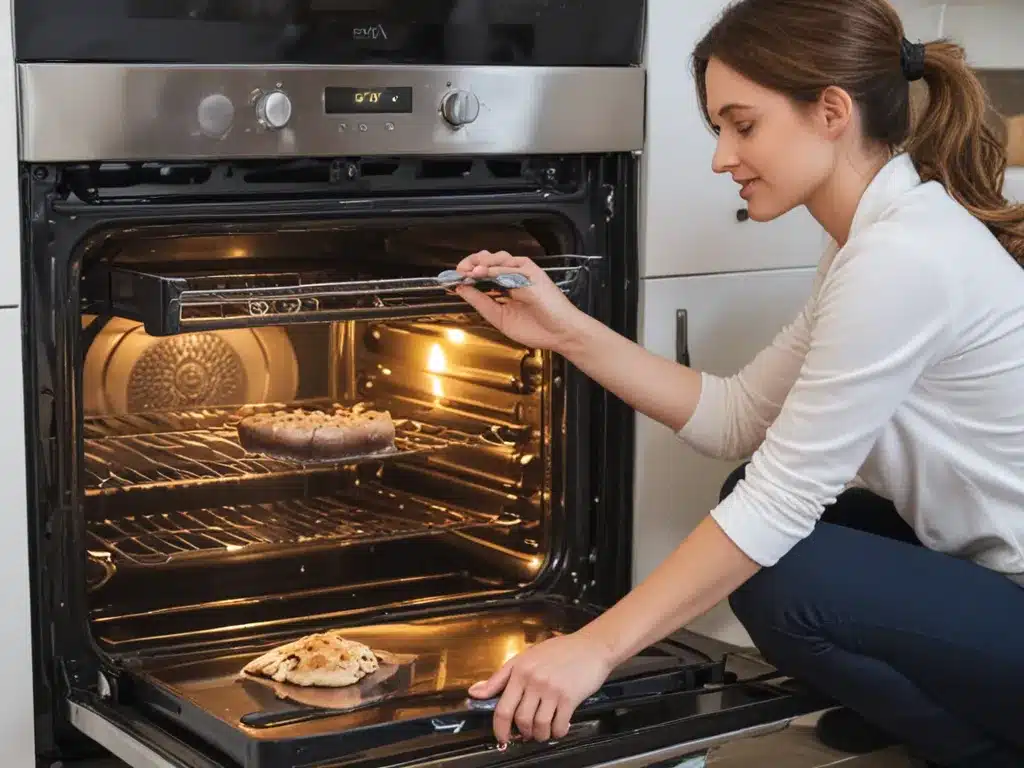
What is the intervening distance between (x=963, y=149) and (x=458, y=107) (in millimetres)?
561

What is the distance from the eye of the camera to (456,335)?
2.07 m

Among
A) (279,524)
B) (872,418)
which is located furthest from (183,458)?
(872,418)

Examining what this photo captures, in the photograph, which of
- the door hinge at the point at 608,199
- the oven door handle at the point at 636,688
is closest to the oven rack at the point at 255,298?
the door hinge at the point at 608,199

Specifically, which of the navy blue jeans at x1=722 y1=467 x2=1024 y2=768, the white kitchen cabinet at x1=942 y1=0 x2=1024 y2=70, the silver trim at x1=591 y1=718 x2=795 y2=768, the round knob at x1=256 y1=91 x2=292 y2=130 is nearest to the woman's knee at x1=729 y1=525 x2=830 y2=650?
the navy blue jeans at x1=722 y1=467 x2=1024 y2=768

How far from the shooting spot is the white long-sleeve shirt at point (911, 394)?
1.53 metres

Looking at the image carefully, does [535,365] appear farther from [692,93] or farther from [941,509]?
[941,509]

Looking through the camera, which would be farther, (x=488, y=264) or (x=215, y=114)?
(x=488, y=264)

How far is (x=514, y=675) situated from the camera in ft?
4.88

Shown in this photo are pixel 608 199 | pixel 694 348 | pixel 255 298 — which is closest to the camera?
pixel 255 298

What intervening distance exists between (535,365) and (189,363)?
45cm

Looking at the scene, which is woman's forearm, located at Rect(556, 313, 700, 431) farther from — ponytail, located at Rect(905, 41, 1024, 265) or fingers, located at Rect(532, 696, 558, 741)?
fingers, located at Rect(532, 696, 558, 741)

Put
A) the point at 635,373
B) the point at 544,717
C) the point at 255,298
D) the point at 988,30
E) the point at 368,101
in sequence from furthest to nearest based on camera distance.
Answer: the point at 988,30
the point at 635,373
the point at 368,101
the point at 255,298
the point at 544,717

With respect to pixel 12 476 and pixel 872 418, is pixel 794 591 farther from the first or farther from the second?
pixel 12 476

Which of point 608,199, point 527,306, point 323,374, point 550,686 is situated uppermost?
point 608,199
